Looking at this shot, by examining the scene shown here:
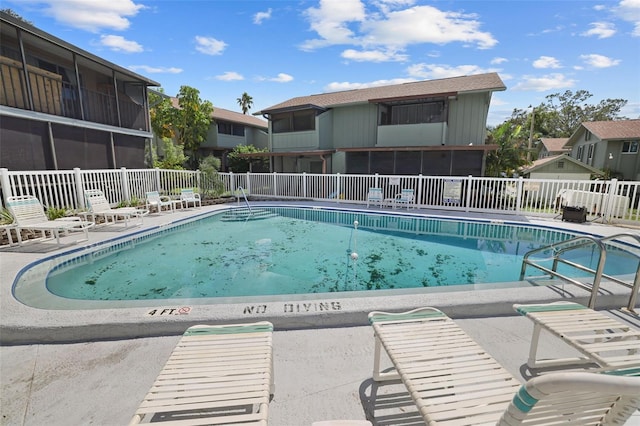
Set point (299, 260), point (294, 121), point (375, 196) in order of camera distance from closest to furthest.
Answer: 1. point (299, 260)
2. point (375, 196)
3. point (294, 121)

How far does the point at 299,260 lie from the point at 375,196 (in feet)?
22.0

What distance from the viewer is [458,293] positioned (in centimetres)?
381

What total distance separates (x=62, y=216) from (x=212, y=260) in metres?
4.83

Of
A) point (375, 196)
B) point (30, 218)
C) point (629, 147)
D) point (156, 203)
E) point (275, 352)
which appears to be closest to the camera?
point (275, 352)

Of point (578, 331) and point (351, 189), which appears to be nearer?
point (578, 331)

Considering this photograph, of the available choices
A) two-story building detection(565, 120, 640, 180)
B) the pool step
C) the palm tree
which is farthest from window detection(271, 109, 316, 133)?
the palm tree

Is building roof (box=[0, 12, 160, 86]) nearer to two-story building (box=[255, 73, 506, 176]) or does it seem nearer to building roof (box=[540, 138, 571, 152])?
two-story building (box=[255, 73, 506, 176])

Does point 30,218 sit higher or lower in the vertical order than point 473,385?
higher

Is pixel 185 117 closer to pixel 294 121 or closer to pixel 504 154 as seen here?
pixel 294 121

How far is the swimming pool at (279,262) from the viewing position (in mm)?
4898

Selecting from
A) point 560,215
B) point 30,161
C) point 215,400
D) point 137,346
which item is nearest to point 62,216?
point 30,161

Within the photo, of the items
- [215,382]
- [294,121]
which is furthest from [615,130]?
[215,382]

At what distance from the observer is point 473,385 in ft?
5.75

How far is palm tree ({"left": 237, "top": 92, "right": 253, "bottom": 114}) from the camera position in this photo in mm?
40894
